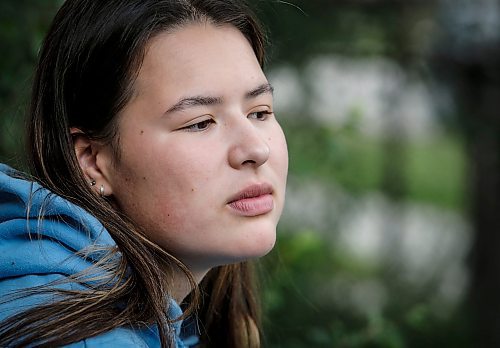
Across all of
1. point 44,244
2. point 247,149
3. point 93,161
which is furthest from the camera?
point 93,161

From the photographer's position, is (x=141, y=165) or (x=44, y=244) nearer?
(x=44, y=244)

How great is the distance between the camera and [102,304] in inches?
76.6

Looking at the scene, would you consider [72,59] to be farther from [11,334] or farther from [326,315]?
[326,315]

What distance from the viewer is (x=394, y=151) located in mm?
5672

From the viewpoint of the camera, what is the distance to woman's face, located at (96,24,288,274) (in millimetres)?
2115

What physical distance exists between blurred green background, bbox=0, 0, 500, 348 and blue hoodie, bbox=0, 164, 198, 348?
212 centimetres

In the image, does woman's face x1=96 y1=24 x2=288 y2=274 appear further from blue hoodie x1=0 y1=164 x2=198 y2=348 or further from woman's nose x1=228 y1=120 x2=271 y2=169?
blue hoodie x1=0 y1=164 x2=198 y2=348

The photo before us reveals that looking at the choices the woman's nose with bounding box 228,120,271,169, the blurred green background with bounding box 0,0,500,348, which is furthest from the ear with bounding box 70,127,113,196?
the blurred green background with bounding box 0,0,500,348

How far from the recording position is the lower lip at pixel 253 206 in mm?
2133

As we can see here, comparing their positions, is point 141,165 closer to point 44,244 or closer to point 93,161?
point 93,161

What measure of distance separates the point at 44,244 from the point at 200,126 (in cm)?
46

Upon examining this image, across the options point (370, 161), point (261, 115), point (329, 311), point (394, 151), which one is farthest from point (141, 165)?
point (394, 151)

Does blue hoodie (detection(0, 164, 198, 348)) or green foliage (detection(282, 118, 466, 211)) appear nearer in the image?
blue hoodie (detection(0, 164, 198, 348))

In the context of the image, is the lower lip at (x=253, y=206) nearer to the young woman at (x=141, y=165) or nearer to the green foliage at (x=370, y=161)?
the young woman at (x=141, y=165)
